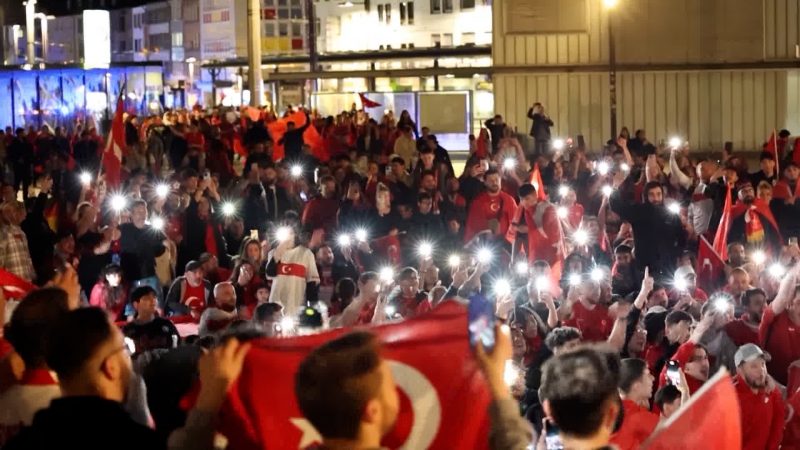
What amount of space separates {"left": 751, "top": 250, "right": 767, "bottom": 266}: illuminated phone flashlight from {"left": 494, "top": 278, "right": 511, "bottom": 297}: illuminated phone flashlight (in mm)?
2696

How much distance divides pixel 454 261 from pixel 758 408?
219 inches

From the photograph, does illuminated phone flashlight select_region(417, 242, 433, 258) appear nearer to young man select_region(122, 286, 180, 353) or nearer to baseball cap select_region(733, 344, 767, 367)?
young man select_region(122, 286, 180, 353)

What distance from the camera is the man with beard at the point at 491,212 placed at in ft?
51.7

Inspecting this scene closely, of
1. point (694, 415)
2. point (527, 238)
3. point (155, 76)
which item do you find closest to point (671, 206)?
point (527, 238)

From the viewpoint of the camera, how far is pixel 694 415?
550cm

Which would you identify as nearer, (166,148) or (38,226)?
(38,226)

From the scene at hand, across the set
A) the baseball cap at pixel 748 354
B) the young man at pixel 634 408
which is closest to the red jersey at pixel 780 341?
the baseball cap at pixel 748 354

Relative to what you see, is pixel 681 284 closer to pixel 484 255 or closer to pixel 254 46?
pixel 484 255

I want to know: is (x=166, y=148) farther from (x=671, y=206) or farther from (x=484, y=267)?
(x=484, y=267)

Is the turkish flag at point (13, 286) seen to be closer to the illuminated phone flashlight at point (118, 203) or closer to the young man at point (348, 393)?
the young man at point (348, 393)

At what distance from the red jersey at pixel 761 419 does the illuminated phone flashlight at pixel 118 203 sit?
8.44 meters

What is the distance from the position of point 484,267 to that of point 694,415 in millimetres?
7460

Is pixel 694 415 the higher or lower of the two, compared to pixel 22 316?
lower

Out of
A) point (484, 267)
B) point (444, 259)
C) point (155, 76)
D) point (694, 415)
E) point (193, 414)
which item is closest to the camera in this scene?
point (193, 414)
